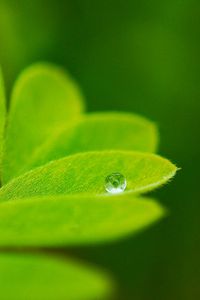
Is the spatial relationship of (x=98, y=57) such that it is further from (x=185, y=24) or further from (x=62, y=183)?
(x=62, y=183)

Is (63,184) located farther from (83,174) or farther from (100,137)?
(100,137)

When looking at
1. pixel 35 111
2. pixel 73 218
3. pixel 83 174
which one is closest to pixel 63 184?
pixel 83 174

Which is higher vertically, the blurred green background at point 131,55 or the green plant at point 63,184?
the blurred green background at point 131,55

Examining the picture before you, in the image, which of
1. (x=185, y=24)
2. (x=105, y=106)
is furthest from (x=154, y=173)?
(x=185, y=24)

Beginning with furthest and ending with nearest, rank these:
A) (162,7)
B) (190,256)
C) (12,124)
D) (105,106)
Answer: (162,7)
(105,106)
(190,256)
(12,124)

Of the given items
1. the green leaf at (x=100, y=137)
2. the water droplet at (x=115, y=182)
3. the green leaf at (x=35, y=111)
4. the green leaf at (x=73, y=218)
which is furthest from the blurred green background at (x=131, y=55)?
the green leaf at (x=73, y=218)

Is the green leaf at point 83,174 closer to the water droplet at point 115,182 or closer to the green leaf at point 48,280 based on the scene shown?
the water droplet at point 115,182

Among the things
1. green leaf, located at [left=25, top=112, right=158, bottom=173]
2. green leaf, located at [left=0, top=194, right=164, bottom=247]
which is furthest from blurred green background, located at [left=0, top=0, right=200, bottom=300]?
green leaf, located at [left=0, top=194, right=164, bottom=247]
